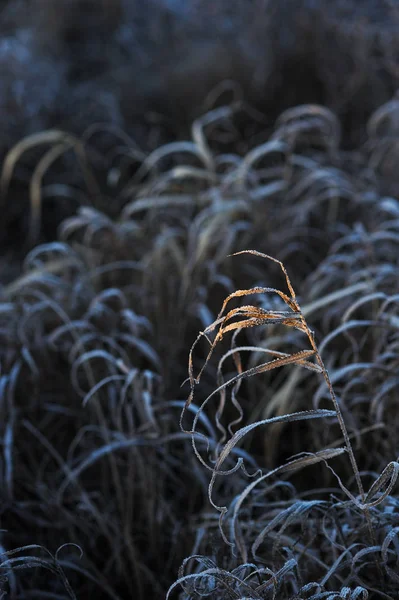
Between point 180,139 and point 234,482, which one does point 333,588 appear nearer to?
point 234,482

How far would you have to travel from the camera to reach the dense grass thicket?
1130 millimetres

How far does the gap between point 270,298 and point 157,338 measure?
0.27 meters

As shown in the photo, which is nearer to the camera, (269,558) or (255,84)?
(269,558)

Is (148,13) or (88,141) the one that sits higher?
(148,13)

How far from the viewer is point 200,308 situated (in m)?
1.71

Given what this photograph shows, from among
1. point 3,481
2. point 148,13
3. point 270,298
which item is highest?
point 148,13

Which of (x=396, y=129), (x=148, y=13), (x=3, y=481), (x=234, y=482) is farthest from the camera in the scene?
(x=148, y=13)

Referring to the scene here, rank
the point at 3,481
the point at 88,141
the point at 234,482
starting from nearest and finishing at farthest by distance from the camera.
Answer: the point at 234,482 → the point at 3,481 → the point at 88,141

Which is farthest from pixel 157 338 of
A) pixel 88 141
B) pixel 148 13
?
pixel 148 13

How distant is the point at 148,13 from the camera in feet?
9.91

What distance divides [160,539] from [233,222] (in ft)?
3.06

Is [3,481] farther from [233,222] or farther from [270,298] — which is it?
[233,222]

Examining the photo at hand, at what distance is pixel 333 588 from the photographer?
1.12 m

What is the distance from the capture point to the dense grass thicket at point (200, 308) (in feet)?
3.71
